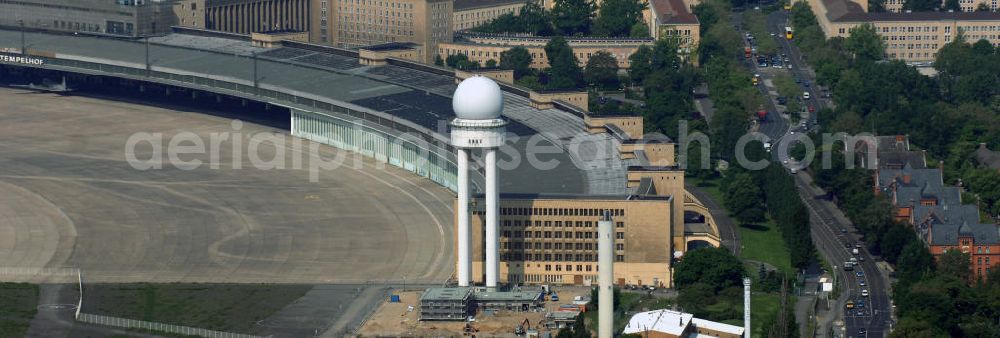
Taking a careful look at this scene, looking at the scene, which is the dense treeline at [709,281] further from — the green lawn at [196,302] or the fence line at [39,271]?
the fence line at [39,271]

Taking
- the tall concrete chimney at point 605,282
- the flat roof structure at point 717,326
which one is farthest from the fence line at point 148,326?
the flat roof structure at point 717,326

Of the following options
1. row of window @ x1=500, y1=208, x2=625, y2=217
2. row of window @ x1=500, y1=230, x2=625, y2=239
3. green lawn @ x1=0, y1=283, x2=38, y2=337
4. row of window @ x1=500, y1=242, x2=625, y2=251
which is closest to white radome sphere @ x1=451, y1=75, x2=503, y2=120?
row of window @ x1=500, y1=208, x2=625, y2=217

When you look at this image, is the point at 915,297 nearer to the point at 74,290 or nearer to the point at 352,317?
the point at 352,317

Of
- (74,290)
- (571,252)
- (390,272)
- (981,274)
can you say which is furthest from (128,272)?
(981,274)

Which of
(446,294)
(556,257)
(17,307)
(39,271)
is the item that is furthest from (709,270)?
(17,307)

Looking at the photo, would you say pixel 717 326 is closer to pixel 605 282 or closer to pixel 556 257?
pixel 605 282

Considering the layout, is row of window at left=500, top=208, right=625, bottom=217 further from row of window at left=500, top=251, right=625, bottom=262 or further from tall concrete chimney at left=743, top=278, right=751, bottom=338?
tall concrete chimney at left=743, top=278, right=751, bottom=338
